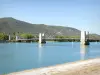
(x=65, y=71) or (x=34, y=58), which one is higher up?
(x=65, y=71)

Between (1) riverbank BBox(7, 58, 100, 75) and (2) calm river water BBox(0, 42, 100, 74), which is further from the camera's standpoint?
(2) calm river water BBox(0, 42, 100, 74)

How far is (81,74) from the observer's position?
15.2 meters

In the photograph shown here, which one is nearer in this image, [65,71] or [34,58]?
[65,71]

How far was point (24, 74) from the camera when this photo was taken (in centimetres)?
1580

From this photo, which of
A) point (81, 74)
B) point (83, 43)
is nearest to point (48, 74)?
point (81, 74)

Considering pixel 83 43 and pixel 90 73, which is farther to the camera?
pixel 83 43

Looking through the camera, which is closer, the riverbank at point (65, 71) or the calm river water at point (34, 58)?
the riverbank at point (65, 71)

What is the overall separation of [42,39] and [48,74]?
166281 mm

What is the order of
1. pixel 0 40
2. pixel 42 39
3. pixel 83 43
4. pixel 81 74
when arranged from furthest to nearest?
pixel 0 40, pixel 42 39, pixel 83 43, pixel 81 74

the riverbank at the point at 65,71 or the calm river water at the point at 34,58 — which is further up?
the riverbank at the point at 65,71

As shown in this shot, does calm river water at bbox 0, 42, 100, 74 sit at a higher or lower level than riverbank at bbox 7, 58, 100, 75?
lower

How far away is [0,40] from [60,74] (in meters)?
187

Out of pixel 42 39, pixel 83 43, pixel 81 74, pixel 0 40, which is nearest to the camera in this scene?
pixel 81 74

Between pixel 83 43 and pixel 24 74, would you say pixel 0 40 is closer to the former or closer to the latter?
pixel 83 43
